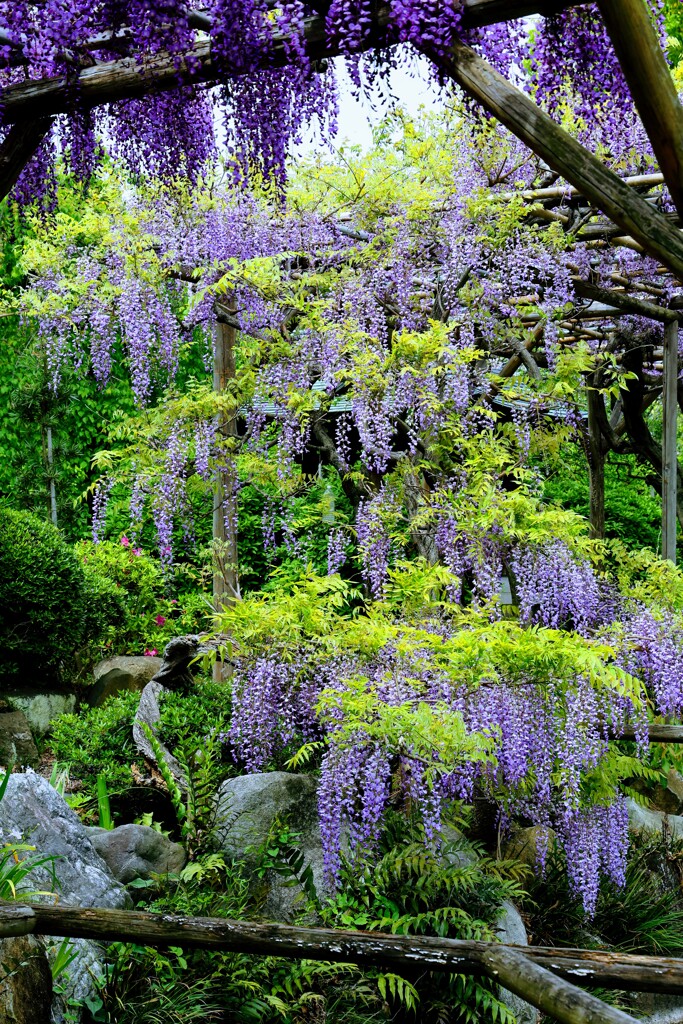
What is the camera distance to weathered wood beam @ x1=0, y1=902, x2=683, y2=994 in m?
2.42

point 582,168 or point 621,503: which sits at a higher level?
point 582,168

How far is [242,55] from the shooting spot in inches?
111

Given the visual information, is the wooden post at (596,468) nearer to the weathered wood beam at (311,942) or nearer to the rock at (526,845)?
the rock at (526,845)

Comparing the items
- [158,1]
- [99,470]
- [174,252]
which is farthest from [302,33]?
[99,470]

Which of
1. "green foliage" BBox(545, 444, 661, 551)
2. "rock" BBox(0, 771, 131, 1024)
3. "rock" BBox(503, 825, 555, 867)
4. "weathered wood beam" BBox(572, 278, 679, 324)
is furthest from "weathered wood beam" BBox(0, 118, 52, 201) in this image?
"green foliage" BBox(545, 444, 661, 551)

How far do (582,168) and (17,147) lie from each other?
1710 millimetres

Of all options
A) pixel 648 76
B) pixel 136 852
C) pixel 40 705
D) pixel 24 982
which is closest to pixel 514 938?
pixel 136 852

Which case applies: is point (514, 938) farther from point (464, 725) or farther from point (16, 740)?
point (16, 740)

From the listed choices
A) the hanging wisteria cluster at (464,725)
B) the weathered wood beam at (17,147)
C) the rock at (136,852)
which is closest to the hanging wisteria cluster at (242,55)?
the weathered wood beam at (17,147)

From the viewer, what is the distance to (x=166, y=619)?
8.86 metres

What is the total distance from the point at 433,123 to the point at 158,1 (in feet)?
13.8

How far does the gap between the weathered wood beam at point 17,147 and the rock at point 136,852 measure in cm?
265

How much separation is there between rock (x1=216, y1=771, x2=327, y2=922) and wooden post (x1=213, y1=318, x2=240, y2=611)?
7.23ft

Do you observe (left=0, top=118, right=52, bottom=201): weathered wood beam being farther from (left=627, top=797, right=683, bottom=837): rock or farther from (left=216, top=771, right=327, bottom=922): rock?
(left=627, top=797, right=683, bottom=837): rock
